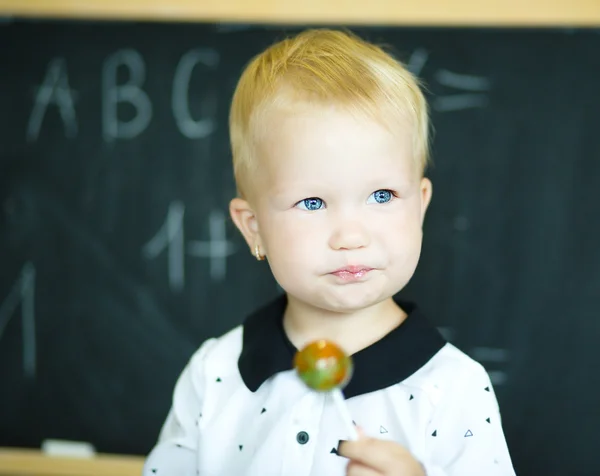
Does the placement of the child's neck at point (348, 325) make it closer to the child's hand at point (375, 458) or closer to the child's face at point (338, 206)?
the child's face at point (338, 206)

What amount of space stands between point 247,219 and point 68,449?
1088 millimetres

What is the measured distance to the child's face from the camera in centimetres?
87

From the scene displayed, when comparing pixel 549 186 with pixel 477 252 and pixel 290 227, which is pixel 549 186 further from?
pixel 290 227

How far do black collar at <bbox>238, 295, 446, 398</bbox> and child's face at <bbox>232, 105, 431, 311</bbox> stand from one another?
0.26ft

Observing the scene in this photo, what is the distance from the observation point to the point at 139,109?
1.65m

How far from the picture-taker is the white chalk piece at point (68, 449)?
1.78 m

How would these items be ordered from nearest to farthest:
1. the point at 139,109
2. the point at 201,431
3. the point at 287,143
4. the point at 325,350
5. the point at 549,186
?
the point at 325,350, the point at 287,143, the point at 201,431, the point at 549,186, the point at 139,109

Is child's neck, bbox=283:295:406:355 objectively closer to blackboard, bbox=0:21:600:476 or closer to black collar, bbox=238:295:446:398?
black collar, bbox=238:295:446:398

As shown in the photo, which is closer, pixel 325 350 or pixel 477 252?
pixel 325 350

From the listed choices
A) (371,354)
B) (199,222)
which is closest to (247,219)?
(371,354)

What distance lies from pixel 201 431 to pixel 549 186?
35.8 inches

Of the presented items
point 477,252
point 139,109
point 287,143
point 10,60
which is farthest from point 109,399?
point 287,143

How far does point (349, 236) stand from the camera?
870 mm

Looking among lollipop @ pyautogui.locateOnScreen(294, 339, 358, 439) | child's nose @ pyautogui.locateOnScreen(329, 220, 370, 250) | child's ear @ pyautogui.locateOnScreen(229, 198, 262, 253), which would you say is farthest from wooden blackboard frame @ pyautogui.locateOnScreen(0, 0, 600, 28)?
lollipop @ pyautogui.locateOnScreen(294, 339, 358, 439)
